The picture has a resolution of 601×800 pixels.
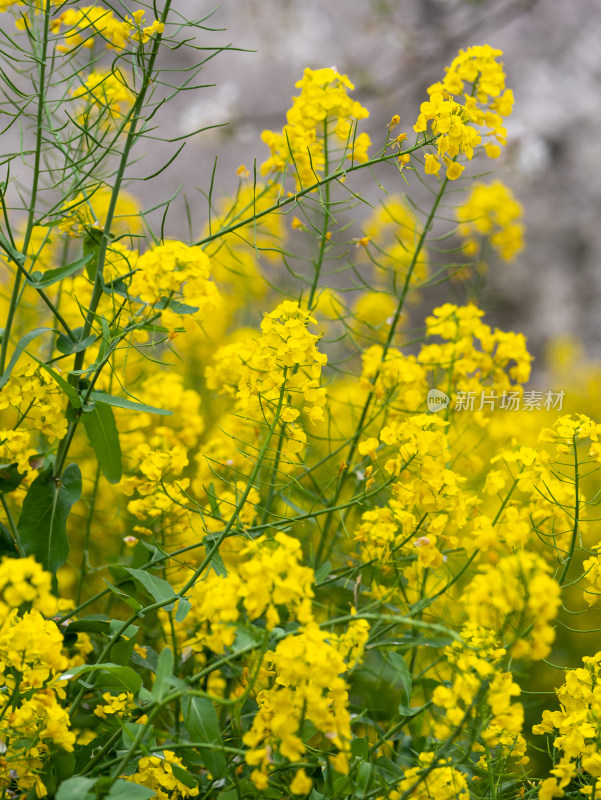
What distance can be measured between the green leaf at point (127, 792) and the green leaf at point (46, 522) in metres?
0.38

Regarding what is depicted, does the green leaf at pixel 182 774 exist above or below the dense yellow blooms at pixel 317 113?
below

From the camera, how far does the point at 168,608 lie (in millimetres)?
1037

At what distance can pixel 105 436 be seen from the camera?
116cm

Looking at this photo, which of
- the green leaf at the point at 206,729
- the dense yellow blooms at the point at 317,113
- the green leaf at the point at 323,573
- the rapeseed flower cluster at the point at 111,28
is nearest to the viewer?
the green leaf at the point at 206,729

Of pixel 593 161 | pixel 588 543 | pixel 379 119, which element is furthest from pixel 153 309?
pixel 593 161

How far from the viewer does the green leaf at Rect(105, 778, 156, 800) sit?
2.69 feet

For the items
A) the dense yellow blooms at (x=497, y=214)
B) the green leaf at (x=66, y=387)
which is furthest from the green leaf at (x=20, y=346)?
the dense yellow blooms at (x=497, y=214)

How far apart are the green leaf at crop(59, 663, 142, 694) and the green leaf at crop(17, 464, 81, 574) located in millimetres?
192

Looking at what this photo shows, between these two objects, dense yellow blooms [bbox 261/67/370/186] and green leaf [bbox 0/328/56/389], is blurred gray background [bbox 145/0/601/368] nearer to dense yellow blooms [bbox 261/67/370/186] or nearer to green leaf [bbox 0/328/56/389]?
dense yellow blooms [bbox 261/67/370/186]

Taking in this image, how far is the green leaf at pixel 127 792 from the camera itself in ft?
2.69

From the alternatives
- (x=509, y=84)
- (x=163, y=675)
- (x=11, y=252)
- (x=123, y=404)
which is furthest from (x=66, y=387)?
(x=509, y=84)

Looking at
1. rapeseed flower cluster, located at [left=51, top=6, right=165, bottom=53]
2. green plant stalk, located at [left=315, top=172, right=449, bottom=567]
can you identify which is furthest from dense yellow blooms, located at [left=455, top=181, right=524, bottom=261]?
rapeseed flower cluster, located at [left=51, top=6, right=165, bottom=53]

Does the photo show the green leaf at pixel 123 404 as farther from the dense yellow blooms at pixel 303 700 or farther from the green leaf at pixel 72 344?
the dense yellow blooms at pixel 303 700

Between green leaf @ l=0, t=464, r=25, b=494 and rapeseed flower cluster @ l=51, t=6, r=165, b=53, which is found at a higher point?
rapeseed flower cluster @ l=51, t=6, r=165, b=53
